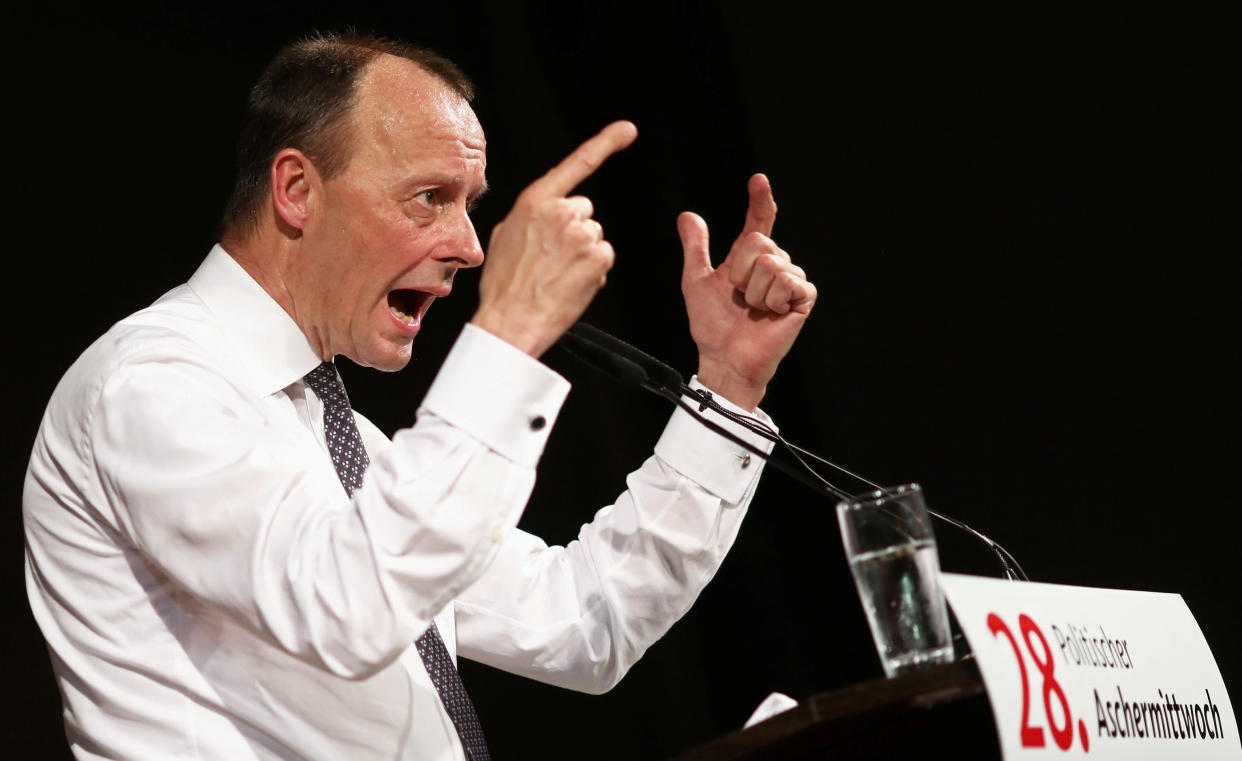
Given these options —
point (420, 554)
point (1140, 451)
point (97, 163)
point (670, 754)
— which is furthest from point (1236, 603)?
point (97, 163)

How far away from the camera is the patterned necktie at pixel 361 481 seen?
5.13 feet

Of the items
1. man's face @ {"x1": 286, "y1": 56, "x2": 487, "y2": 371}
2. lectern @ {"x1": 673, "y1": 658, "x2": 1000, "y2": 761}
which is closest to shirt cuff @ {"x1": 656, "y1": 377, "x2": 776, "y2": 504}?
man's face @ {"x1": 286, "y1": 56, "x2": 487, "y2": 371}

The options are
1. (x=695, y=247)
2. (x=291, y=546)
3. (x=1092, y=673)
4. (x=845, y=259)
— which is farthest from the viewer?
(x=845, y=259)

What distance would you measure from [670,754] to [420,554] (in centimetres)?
191

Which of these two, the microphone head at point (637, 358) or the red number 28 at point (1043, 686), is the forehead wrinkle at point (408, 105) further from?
the red number 28 at point (1043, 686)

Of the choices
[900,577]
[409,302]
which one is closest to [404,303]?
[409,302]

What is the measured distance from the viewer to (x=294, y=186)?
176 centimetres

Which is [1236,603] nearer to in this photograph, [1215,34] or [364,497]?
[1215,34]

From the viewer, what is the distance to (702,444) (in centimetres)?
174

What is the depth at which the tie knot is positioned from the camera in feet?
5.67

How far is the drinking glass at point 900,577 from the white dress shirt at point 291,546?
0.33 metres

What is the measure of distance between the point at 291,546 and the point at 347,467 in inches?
18.4

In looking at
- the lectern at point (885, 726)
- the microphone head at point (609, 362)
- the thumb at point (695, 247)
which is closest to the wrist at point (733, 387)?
the thumb at point (695, 247)

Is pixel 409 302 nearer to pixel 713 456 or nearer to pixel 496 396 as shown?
pixel 713 456
